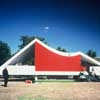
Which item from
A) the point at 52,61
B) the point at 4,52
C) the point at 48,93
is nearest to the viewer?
the point at 48,93

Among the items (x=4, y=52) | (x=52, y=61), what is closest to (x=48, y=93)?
(x=52, y=61)

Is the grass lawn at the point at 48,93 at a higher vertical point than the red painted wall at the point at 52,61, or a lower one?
lower

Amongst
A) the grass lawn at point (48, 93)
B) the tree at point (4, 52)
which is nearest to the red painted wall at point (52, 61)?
the grass lawn at point (48, 93)

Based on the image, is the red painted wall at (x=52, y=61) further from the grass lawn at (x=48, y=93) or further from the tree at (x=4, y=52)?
the tree at (x=4, y=52)

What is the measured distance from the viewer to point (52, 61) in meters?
40.3

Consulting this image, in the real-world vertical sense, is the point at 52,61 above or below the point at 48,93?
above

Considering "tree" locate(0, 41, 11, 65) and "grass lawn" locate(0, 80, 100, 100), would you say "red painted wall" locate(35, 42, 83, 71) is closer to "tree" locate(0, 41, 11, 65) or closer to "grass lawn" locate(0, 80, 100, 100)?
"grass lawn" locate(0, 80, 100, 100)

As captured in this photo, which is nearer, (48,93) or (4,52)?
(48,93)

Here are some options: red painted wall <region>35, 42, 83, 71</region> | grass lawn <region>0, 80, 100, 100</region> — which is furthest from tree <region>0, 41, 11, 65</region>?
grass lawn <region>0, 80, 100, 100</region>

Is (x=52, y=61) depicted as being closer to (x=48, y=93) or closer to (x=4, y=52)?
(x=48, y=93)

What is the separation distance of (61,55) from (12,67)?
25.3 ft

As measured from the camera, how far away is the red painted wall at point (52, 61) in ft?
131

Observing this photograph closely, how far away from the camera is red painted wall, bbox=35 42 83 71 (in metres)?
39.8

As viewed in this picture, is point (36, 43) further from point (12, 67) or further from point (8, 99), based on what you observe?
point (8, 99)
